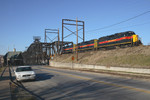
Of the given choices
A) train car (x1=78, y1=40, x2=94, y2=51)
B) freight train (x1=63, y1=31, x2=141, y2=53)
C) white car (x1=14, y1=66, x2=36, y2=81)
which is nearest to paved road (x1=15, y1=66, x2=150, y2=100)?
white car (x1=14, y1=66, x2=36, y2=81)

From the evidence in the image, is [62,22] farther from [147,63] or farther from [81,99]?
[81,99]

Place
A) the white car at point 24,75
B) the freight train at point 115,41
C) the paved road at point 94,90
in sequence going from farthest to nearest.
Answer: the freight train at point 115,41 < the white car at point 24,75 < the paved road at point 94,90

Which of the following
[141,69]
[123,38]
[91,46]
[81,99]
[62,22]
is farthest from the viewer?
[91,46]

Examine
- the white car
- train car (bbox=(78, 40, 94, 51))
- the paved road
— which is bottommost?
the paved road

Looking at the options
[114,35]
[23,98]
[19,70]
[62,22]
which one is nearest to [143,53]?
[114,35]

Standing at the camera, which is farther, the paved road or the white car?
the white car

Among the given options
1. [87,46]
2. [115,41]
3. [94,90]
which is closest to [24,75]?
[94,90]

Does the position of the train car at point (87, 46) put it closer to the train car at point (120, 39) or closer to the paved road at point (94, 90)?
the train car at point (120, 39)

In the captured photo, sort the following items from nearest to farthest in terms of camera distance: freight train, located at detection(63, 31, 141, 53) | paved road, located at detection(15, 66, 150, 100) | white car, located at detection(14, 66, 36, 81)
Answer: paved road, located at detection(15, 66, 150, 100) < white car, located at detection(14, 66, 36, 81) < freight train, located at detection(63, 31, 141, 53)

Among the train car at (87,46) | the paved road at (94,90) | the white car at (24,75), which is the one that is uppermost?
the train car at (87,46)

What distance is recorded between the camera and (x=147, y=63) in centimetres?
1867

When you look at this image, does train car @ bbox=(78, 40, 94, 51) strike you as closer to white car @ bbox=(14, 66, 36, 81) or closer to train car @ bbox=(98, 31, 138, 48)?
train car @ bbox=(98, 31, 138, 48)

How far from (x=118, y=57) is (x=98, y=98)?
18.9 meters

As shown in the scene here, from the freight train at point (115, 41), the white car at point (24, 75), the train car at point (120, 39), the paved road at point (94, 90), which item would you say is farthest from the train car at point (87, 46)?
the paved road at point (94, 90)
